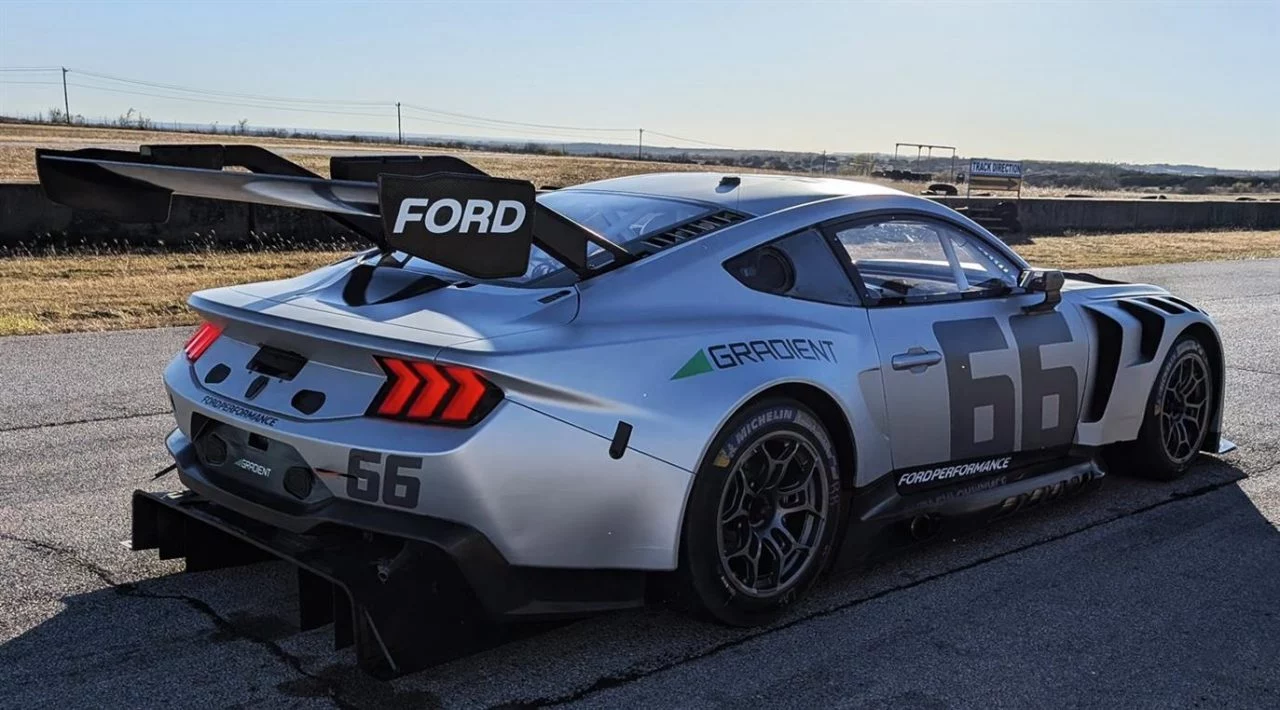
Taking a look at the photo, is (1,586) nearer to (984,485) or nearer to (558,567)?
(558,567)

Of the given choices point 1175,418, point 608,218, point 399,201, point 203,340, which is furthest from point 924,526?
point 203,340

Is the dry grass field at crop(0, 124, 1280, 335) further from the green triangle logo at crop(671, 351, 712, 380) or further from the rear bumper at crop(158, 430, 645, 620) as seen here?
the green triangle logo at crop(671, 351, 712, 380)

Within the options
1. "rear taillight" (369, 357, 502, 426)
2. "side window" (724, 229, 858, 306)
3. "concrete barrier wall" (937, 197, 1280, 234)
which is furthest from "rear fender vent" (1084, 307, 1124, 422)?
"concrete barrier wall" (937, 197, 1280, 234)

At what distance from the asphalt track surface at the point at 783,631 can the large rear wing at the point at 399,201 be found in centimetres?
123

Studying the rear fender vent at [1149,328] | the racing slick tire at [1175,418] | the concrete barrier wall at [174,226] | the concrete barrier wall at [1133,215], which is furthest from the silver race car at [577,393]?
the concrete barrier wall at [1133,215]

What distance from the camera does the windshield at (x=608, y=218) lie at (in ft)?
13.2

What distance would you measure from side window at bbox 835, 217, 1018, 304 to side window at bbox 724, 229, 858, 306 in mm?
200

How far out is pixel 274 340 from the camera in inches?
146

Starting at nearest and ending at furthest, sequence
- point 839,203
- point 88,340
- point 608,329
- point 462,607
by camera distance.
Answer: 1. point 462,607
2. point 608,329
3. point 839,203
4. point 88,340

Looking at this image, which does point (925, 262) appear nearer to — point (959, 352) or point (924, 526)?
point (959, 352)

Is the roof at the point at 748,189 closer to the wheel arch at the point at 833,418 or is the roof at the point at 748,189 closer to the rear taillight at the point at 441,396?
the wheel arch at the point at 833,418

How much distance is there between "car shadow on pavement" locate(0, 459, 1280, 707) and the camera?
342 centimetres

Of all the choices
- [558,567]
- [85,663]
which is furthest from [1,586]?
[558,567]

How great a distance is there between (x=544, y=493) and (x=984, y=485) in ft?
7.09
